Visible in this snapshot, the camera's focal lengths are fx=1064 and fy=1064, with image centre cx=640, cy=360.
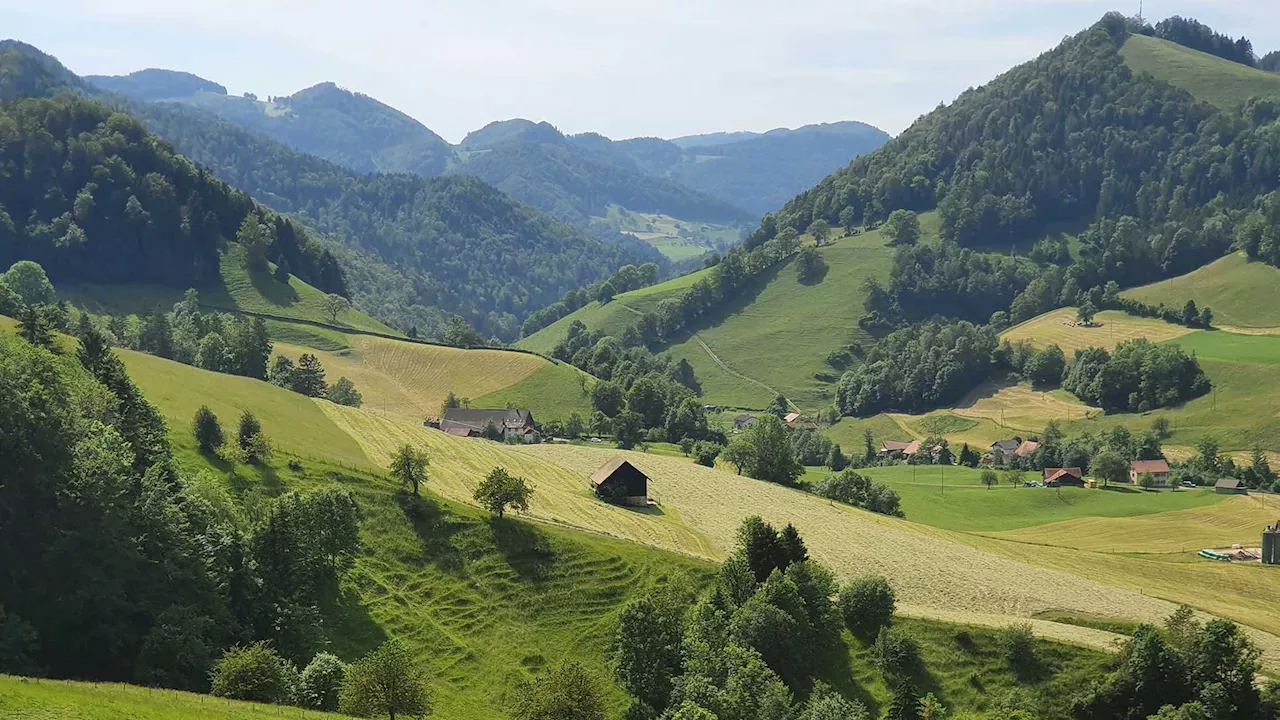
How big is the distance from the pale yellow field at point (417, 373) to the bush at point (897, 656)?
11473 cm

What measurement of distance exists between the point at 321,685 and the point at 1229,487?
13371 cm

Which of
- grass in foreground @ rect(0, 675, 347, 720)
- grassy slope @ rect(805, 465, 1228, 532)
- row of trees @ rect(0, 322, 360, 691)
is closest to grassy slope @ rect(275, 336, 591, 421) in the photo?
grassy slope @ rect(805, 465, 1228, 532)

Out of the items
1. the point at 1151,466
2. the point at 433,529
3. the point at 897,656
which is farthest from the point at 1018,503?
the point at 433,529

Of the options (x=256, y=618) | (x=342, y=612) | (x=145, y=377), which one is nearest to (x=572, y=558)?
(x=342, y=612)

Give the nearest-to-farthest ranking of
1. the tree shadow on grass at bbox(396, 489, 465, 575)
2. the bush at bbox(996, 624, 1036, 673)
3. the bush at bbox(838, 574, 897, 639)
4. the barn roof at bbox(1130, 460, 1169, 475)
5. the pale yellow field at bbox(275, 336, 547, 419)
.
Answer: the bush at bbox(996, 624, 1036, 673), the bush at bbox(838, 574, 897, 639), the tree shadow on grass at bbox(396, 489, 465, 575), the barn roof at bbox(1130, 460, 1169, 475), the pale yellow field at bbox(275, 336, 547, 419)

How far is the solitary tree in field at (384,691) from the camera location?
51.3 m

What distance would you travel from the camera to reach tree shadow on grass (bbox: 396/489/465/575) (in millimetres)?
75750

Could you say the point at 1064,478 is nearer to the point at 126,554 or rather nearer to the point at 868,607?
the point at 868,607

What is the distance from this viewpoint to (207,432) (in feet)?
261

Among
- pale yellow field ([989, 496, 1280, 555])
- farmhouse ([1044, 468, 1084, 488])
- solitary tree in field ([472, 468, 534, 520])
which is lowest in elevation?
farmhouse ([1044, 468, 1084, 488])

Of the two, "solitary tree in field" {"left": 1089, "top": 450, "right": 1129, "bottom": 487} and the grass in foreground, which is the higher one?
the grass in foreground

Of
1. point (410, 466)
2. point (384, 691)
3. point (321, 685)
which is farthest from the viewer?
point (410, 466)

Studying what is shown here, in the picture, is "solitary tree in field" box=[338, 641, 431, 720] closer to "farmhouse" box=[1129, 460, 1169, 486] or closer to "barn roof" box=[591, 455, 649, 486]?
"barn roof" box=[591, 455, 649, 486]

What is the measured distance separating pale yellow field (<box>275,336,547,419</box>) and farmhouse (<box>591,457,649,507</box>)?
74181 millimetres
